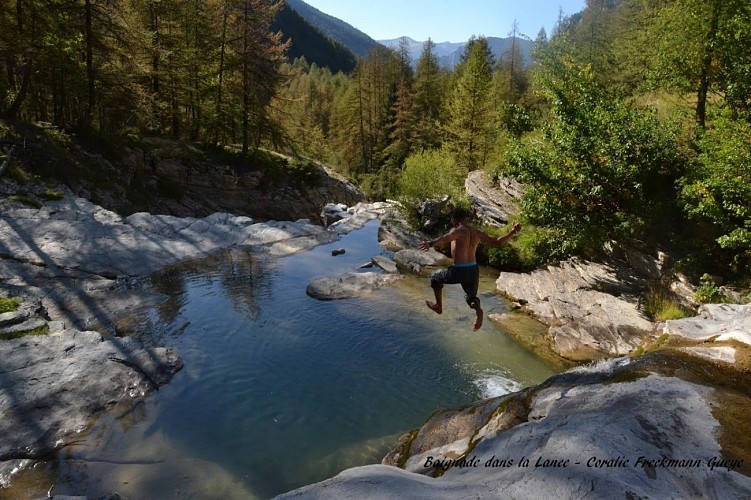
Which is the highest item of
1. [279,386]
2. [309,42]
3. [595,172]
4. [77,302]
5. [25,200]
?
[309,42]

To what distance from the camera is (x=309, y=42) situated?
175625mm

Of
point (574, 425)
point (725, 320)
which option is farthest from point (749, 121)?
point (574, 425)

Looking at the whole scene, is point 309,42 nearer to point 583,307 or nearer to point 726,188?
point 583,307

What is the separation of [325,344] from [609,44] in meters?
43.7

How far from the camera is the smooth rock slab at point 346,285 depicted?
14809 mm

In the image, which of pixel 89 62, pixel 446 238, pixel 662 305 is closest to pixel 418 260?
pixel 662 305

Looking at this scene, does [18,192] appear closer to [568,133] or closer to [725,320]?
[568,133]

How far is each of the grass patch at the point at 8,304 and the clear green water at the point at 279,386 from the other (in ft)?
9.25

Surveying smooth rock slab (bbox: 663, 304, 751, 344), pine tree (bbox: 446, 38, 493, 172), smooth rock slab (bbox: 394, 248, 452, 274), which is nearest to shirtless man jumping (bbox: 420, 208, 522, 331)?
smooth rock slab (bbox: 663, 304, 751, 344)

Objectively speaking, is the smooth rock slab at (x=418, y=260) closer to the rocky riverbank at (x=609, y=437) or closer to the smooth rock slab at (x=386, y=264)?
the smooth rock slab at (x=386, y=264)

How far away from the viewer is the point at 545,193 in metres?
15.4

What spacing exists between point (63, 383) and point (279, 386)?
3997mm

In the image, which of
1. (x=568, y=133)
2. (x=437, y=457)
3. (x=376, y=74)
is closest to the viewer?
(x=437, y=457)

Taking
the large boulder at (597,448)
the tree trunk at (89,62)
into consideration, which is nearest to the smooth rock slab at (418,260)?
the large boulder at (597,448)
